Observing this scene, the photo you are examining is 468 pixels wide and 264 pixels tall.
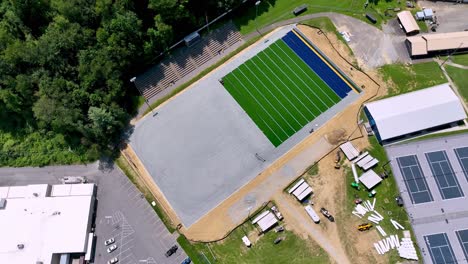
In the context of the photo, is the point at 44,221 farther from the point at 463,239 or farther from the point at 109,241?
the point at 463,239

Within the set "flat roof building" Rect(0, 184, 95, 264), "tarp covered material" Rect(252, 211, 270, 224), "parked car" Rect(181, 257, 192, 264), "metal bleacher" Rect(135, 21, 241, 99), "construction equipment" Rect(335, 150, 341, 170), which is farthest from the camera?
"metal bleacher" Rect(135, 21, 241, 99)

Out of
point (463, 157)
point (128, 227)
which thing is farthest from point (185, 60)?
point (463, 157)

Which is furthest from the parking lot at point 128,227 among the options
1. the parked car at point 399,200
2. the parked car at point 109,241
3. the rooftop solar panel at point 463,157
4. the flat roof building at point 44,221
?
the rooftop solar panel at point 463,157

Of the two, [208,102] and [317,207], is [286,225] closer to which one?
[317,207]

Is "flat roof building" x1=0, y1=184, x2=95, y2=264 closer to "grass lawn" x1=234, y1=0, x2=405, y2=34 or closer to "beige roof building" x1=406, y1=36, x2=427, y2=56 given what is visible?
"grass lawn" x1=234, y1=0, x2=405, y2=34

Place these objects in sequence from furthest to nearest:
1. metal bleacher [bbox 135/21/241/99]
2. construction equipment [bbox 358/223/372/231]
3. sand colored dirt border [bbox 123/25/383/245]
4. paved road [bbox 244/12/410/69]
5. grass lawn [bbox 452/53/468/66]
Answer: metal bleacher [bbox 135/21/241/99] < paved road [bbox 244/12/410/69] < grass lawn [bbox 452/53/468/66] < sand colored dirt border [bbox 123/25/383/245] < construction equipment [bbox 358/223/372/231]

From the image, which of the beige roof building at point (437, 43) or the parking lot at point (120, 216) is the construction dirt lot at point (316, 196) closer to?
the parking lot at point (120, 216)

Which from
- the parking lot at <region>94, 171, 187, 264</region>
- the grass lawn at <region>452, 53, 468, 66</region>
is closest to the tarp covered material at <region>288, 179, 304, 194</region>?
the parking lot at <region>94, 171, 187, 264</region>

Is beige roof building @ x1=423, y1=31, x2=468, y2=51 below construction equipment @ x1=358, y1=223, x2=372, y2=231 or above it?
above
